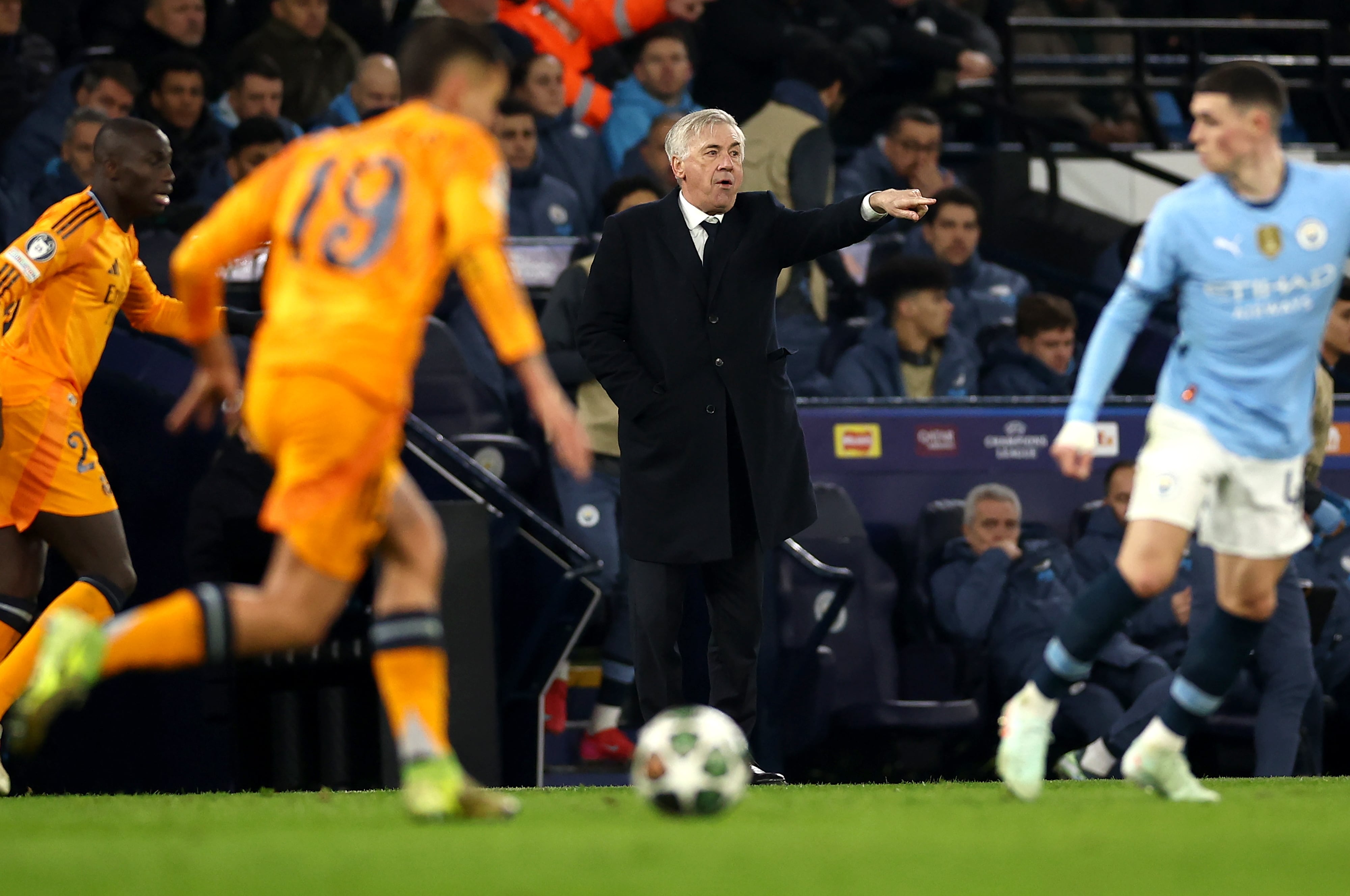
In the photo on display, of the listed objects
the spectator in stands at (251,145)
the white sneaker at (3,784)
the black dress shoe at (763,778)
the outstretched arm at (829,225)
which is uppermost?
the spectator in stands at (251,145)

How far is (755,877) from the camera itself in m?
3.71

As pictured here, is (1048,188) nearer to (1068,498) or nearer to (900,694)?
(1068,498)

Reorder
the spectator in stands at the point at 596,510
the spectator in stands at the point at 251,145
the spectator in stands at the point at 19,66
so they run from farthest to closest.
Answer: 1. the spectator in stands at the point at 19,66
2. the spectator in stands at the point at 251,145
3. the spectator in stands at the point at 596,510

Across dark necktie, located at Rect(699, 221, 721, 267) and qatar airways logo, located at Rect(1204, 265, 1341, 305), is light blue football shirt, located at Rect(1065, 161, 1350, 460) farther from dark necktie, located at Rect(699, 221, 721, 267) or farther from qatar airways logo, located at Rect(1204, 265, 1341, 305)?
dark necktie, located at Rect(699, 221, 721, 267)

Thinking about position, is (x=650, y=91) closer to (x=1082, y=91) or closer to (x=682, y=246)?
(x=1082, y=91)

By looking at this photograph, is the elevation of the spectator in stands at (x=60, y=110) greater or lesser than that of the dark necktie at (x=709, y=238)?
greater

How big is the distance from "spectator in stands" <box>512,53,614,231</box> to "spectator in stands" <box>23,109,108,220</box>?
2371mm

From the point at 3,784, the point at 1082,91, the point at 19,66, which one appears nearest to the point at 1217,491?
the point at 3,784

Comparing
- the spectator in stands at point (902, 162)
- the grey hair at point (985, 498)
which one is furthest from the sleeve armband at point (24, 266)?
the spectator in stands at point (902, 162)

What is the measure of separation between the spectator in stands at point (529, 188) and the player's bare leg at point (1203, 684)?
5059mm

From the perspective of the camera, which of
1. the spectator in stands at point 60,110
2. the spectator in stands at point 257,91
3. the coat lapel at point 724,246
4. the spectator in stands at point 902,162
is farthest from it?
the spectator in stands at point 902,162

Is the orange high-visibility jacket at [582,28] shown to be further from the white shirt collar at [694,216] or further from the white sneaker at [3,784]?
the white sneaker at [3,784]

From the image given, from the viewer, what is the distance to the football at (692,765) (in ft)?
16.0

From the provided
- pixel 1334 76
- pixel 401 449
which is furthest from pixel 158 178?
pixel 1334 76
